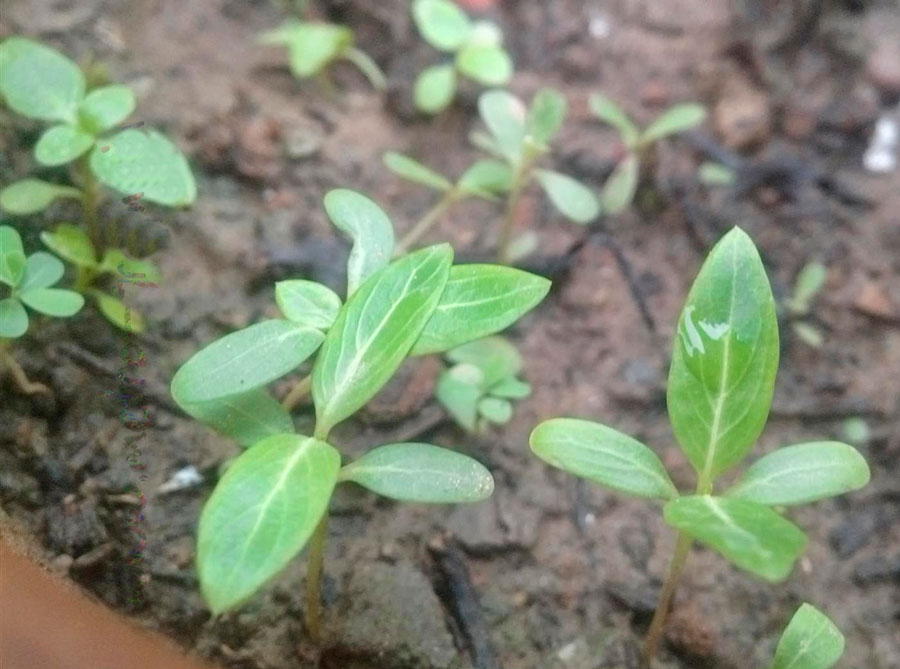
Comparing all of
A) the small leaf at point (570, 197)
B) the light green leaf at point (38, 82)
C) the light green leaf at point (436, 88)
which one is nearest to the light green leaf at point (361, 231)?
the light green leaf at point (38, 82)

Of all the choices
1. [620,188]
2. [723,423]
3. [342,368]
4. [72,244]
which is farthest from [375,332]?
[620,188]

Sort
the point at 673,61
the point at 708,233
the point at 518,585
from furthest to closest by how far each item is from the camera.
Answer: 1. the point at 673,61
2. the point at 708,233
3. the point at 518,585

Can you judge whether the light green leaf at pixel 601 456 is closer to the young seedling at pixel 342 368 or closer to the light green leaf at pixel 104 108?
the young seedling at pixel 342 368

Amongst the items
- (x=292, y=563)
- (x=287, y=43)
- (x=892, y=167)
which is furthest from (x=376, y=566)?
(x=892, y=167)

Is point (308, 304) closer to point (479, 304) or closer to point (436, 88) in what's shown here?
→ point (479, 304)

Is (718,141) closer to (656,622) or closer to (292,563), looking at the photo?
(656,622)

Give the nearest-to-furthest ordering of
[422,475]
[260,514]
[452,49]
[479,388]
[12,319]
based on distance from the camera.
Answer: [260,514] < [422,475] < [12,319] < [479,388] < [452,49]
